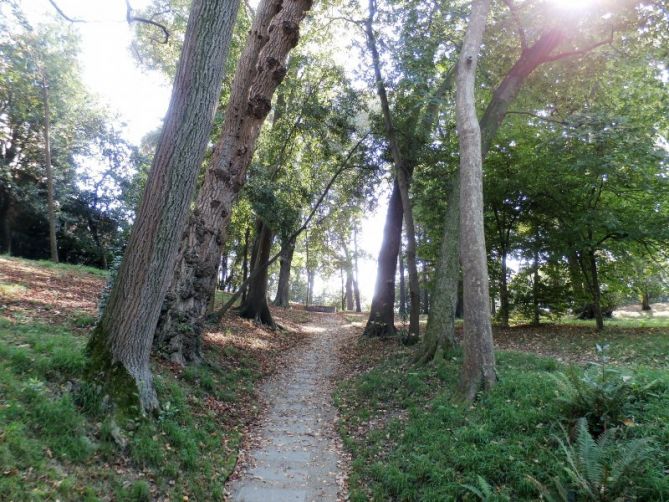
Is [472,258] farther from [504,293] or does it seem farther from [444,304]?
[504,293]

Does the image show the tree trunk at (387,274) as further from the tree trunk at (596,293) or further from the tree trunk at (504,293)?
the tree trunk at (596,293)

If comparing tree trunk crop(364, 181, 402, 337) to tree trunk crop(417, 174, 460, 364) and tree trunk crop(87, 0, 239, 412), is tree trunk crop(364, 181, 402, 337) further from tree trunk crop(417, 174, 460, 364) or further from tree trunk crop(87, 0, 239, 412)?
tree trunk crop(87, 0, 239, 412)

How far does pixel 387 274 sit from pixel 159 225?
10.3 m

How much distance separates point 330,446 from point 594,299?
10.3 metres

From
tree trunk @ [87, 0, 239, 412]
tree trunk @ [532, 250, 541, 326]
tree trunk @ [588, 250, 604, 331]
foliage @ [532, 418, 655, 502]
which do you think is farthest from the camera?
tree trunk @ [532, 250, 541, 326]

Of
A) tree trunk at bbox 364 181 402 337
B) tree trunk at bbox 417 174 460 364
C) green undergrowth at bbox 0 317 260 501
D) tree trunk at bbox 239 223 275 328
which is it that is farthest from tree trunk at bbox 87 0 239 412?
tree trunk at bbox 239 223 275 328

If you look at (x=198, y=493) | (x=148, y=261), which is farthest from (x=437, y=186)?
(x=198, y=493)

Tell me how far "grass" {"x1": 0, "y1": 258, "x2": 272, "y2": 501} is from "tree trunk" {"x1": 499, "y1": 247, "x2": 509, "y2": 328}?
11051 mm

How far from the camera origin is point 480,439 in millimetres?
4895

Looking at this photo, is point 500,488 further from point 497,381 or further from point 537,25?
point 537,25

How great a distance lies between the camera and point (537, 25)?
998 centimetres

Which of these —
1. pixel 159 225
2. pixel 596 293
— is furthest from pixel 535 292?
pixel 159 225

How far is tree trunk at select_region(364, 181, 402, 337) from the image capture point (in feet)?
46.7

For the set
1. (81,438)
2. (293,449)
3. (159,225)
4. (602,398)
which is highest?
(159,225)
